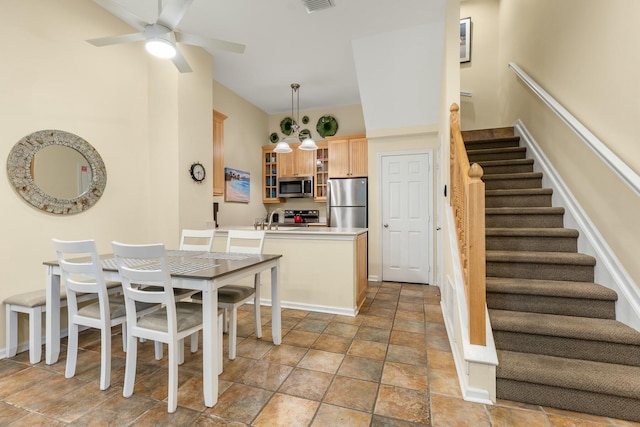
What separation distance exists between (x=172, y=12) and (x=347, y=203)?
3638 millimetres

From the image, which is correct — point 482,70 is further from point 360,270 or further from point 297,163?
point 360,270

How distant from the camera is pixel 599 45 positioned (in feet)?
7.23

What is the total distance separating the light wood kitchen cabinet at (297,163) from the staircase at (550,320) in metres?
3.60

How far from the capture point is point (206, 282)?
1.75 meters

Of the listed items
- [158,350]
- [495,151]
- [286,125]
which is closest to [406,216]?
[495,151]

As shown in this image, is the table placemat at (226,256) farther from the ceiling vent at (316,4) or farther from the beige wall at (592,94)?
the beige wall at (592,94)

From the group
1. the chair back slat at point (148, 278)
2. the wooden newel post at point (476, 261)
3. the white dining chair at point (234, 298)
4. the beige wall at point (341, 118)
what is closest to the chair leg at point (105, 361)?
the chair back slat at point (148, 278)

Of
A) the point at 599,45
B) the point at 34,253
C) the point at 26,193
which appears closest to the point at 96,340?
the point at 34,253

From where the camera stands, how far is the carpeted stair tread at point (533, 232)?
245cm

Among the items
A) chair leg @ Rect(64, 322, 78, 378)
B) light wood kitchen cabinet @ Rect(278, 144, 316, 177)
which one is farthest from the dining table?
light wood kitchen cabinet @ Rect(278, 144, 316, 177)

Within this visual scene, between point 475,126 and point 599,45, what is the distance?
2.59m

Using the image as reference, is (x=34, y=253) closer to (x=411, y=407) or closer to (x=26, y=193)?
(x=26, y=193)

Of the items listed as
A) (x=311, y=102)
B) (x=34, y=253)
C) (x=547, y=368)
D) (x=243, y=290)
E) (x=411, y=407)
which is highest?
(x=311, y=102)

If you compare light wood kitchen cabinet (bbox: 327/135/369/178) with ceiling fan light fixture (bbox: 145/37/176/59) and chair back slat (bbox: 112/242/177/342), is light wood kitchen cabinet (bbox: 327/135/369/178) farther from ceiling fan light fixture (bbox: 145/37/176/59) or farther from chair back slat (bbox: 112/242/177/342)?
chair back slat (bbox: 112/242/177/342)
